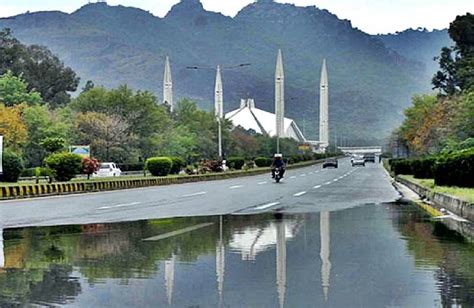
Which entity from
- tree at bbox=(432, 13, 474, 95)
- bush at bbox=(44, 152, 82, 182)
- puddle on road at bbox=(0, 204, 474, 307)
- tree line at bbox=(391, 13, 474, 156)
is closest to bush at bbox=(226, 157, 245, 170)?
tree line at bbox=(391, 13, 474, 156)

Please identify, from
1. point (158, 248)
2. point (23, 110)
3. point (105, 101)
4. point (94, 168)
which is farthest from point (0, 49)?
point (158, 248)

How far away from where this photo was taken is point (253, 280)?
28.8 feet

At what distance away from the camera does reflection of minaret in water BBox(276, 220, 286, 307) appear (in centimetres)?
798

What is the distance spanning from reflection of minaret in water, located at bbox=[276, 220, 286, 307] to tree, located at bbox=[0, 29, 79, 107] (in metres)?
86.2

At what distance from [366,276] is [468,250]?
3.18 metres

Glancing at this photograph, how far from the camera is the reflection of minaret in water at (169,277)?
792 cm

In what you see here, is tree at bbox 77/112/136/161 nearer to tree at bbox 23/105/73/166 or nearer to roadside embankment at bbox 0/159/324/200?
tree at bbox 23/105/73/166

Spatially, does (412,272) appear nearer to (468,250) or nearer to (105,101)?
(468,250)

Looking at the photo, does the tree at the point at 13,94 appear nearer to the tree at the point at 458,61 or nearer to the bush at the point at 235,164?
the bush at the point at 235,164

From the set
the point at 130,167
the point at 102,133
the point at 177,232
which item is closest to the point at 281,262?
the point at 177,232

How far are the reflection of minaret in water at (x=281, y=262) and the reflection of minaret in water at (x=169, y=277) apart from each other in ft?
3.57

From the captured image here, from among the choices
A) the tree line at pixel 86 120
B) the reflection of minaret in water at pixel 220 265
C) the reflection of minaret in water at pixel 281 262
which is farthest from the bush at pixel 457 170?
the tree line at pixel 86 120

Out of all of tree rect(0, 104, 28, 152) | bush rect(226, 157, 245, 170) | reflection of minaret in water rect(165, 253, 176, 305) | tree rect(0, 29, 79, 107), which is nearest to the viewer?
reflection of minaret in water rect(165, 253, 176, 305)

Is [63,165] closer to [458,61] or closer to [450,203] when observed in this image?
[450,203]
